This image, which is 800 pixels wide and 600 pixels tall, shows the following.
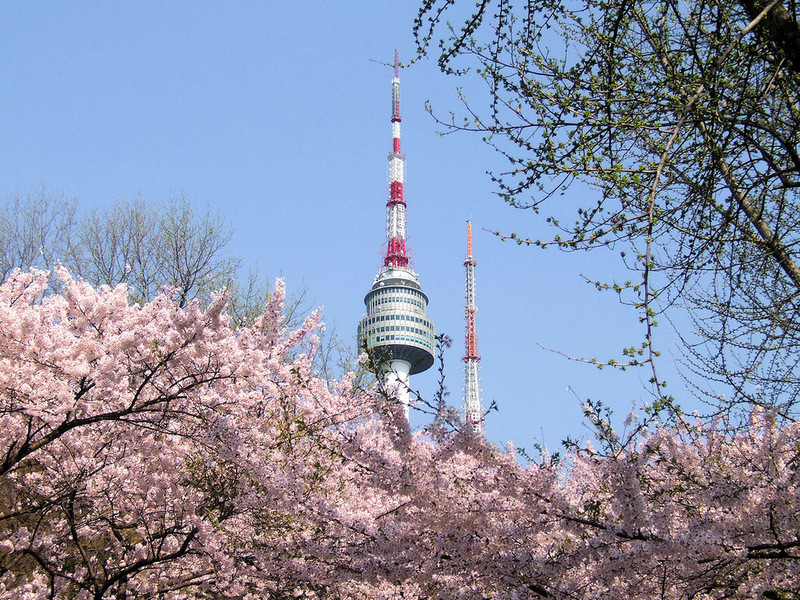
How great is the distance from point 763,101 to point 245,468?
5.49 meters

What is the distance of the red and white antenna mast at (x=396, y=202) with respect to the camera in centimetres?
9675

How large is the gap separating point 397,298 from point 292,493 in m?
96.2

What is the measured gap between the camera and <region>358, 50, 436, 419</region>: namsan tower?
101 metres

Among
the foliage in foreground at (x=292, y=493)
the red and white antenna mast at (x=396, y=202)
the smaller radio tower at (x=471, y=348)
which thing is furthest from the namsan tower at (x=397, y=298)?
the foliage in foreground at (x=292, y=493)

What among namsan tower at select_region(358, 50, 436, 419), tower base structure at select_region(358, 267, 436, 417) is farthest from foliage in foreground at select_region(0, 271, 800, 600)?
tower base structure at select_region(358, 267, 436, 417)

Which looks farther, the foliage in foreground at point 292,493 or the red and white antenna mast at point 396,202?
the red and white antenna mast at point 396,202

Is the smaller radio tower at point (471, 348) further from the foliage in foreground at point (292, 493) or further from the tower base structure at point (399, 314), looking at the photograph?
the foliage in foreground at point (292, 493)

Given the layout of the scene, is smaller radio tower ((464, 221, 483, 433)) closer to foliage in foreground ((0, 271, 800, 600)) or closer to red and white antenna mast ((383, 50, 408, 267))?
red and white antenna mast ((383, 50, 408, 267))

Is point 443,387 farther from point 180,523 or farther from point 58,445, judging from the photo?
point 58,445

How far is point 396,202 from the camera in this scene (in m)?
101

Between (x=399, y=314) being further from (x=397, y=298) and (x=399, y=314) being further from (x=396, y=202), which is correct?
(x=396, y=202)

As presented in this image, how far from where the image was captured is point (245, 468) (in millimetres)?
6258

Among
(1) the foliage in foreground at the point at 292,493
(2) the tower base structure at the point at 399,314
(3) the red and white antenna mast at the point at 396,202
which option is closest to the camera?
(1) the foliage in foreground at the point at 292,493

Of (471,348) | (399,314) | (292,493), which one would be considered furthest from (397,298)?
(292,493)
